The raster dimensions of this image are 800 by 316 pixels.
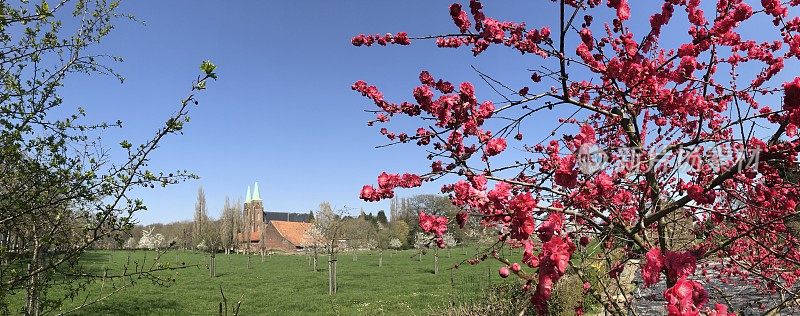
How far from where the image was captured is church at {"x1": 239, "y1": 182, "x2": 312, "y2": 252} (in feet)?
207

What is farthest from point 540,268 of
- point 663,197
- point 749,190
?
point 749,190

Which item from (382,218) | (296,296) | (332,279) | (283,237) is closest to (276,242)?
A: (283,237)

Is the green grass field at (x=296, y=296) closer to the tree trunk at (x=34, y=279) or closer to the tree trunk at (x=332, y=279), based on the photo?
the tree trunk at (x=332, y=279)

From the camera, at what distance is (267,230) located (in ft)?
216

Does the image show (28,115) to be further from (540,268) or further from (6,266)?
(540,268)

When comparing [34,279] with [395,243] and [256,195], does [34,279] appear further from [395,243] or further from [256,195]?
[256,195]

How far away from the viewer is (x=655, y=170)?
10.1 ft

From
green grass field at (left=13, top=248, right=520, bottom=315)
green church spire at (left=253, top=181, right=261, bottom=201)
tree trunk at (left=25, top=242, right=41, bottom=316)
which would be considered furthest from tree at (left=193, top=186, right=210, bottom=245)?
tree trunk at (left=25, top=242, right=41, bottom=316)

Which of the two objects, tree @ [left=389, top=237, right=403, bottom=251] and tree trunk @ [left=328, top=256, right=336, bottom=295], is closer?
tree trunk @ [left=328, top=256, right=336, bottom=295]

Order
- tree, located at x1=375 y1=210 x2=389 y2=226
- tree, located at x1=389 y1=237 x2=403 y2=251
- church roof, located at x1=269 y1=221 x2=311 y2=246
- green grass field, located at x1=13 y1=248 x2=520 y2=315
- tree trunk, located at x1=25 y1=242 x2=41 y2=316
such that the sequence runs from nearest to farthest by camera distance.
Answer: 1. tree trunk, located at x1=25 y1=242 x2=41 y2=316
2. green grass field, located at x1=13 y1=248 x2=520 y2=315
3. tree, located at x1=389 y1=237 x2=403 y2=251
4. church roof, located at x1=269 y1=221 x2=311 y2=246
5. tree, located at x1=375 y1=210 x2=389 y2=226

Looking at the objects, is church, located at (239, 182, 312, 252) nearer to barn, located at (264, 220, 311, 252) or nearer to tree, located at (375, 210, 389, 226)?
barn, located at (264, 220, 311, 252)

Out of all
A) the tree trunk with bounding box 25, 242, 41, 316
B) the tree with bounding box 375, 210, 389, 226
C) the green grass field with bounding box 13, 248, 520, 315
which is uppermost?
the tree with bounding box 375, 210, 389, 226

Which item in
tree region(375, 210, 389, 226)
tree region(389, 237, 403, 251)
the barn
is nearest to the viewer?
tree region(389, 237, 403, 251)

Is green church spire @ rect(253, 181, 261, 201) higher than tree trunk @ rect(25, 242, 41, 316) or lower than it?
higher
